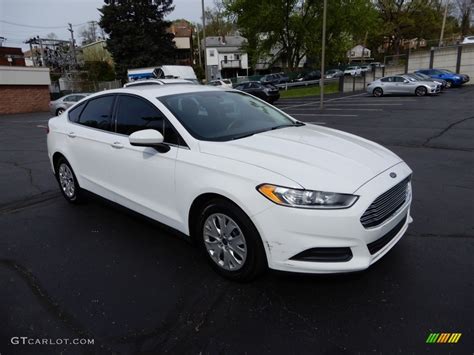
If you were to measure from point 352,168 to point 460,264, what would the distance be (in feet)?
4.67

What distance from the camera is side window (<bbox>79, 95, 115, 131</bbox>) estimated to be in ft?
13.4

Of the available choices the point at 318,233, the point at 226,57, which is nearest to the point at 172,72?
the point at 318,233

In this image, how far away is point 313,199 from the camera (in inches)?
96.9

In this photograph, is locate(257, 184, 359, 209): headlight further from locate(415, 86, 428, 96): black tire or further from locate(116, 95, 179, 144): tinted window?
locate(415, 86, 428, 96): black tire

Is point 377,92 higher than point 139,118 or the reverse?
the reverse

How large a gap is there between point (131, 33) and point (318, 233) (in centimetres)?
4242

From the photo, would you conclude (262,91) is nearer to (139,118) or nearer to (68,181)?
(68,181)

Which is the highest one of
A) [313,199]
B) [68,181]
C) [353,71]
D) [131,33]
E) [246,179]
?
[131,33]

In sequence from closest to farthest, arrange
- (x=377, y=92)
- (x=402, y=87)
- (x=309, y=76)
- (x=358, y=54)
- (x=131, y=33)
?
(x=402, y=87) < (x=377, y=92) < (x=131, y=33) < (x=309, y=76) < (x=358, y=54)

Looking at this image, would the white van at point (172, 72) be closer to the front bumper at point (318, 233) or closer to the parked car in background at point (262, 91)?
the parked car in background at point (262, 91)

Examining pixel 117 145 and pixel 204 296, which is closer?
pixel 204 296

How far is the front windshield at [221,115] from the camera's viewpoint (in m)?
3.29

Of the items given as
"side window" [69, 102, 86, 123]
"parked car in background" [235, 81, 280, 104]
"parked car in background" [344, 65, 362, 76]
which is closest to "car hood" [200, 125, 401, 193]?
"side window" [69, 102, 86, 123]

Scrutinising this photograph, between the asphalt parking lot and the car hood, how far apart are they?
819mm
